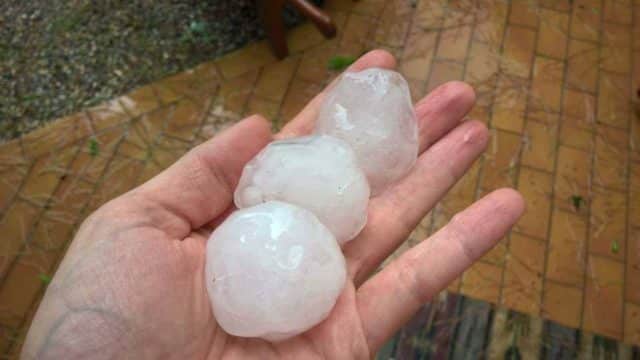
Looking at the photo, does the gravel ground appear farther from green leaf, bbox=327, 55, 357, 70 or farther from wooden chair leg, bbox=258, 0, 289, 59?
green leaf, bbox=327, 55, 357, 70

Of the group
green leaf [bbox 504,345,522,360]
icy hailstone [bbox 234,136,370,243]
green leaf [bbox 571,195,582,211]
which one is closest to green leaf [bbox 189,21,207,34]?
icy hailstone [bbox 234,136,370,243]

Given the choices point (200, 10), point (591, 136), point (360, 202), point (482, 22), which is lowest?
point (591, 136)

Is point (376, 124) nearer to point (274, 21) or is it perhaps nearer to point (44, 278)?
point (274, 21)

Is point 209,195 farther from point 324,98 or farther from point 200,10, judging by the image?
point 200,10

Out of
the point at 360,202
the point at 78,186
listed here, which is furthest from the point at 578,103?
the point at 78,186

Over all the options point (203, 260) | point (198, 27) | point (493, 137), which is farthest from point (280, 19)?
point (203, 260)

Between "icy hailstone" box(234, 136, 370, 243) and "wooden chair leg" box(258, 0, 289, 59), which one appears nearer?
"icy hailstone" box(234, 136, 370, 243)
